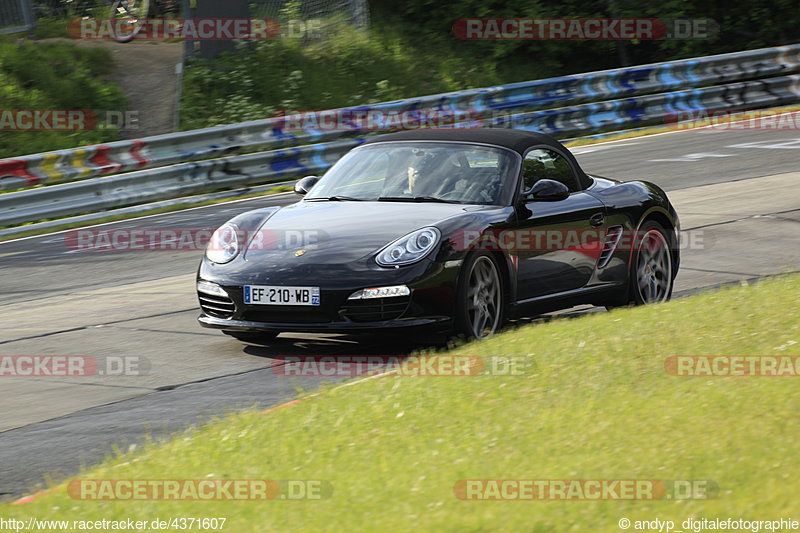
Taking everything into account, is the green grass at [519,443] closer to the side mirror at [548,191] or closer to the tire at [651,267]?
the side mirror at [548,191]

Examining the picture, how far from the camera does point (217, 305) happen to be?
27.4 feet

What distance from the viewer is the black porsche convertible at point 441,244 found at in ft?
26.0

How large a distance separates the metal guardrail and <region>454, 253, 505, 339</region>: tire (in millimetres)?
8517

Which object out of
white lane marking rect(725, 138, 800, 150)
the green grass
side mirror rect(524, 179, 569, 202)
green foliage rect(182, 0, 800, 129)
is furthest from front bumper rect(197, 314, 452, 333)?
green foliage rect(182, 0, 800, 129)

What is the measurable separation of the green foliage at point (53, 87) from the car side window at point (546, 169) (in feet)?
38.6

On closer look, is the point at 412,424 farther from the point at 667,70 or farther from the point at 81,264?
the point at 667,70

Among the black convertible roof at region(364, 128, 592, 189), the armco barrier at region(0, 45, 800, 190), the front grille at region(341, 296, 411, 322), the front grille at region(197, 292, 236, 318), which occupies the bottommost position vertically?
the armco barrier at region(0, 45, 800, 190)

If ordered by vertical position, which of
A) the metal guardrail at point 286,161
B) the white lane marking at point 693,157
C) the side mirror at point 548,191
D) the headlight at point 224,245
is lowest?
the white lane marking at point 693,157

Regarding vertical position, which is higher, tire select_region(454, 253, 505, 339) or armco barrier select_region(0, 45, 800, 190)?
tire select_region(454, 253, 505, 339)

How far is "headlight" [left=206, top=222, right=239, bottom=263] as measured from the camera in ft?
27.8

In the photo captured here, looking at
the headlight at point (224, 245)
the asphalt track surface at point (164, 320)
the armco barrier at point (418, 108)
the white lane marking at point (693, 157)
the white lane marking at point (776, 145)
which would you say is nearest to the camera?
the asphalt track surface at point (164, 320)

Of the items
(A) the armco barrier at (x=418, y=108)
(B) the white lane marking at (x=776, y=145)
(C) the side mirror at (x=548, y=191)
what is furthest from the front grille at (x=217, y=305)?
(B) the white lane marking at (x=776, y=145)

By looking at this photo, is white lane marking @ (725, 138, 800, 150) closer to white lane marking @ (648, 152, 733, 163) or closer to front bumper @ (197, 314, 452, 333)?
white lane marking @ (648, 152, 733, 163)

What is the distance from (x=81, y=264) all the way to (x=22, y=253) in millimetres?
1150
